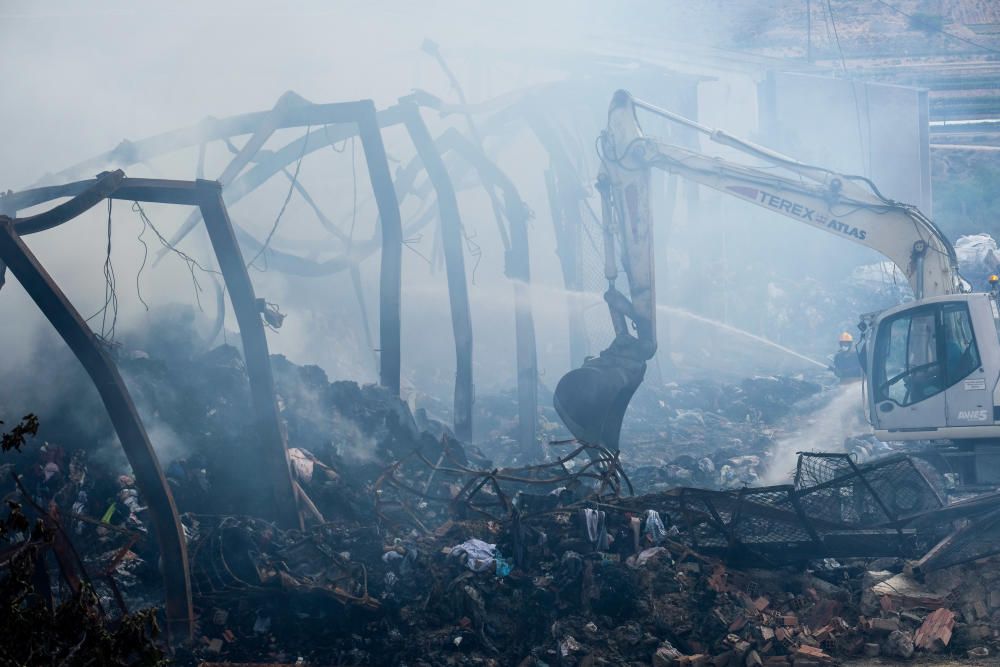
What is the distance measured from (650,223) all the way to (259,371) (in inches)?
189

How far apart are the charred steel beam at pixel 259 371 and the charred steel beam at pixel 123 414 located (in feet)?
4.62

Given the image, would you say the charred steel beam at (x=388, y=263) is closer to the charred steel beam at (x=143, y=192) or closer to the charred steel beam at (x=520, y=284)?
the charred steel beam at (x=520, y=284)

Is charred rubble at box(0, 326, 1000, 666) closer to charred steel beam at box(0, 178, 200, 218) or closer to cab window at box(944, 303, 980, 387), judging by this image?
cab window at box(944, 303, 980, 387)

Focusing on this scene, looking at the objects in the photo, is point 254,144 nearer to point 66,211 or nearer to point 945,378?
point 66,211

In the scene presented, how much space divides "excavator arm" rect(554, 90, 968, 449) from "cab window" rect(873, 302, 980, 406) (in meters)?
0.46

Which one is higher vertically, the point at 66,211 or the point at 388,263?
the point at 66,211

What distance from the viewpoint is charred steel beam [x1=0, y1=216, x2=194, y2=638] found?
7070 millimetres

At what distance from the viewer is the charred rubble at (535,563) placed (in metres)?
7.20

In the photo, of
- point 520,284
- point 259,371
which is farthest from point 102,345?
point 520,284

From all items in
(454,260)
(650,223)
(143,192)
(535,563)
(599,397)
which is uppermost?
(143,192)

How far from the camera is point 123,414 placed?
290 inches

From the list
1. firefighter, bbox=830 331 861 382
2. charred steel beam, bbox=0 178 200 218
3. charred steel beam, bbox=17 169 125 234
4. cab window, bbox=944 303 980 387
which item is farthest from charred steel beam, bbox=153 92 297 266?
firefighter, bbox=830 331 861 382

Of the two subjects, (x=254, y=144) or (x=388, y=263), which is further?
(x=388, y=263)

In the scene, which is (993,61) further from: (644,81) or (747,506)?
(747,506)
